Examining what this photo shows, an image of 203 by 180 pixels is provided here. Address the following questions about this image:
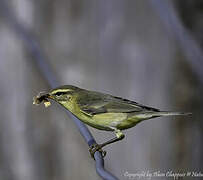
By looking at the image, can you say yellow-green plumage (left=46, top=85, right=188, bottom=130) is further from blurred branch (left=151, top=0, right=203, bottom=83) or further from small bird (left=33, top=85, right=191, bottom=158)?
blurred branch (left=151, top=0, right=203, bottom=83)

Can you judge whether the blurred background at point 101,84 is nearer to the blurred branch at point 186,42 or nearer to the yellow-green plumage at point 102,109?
the yellow-green plumage at point 102,109

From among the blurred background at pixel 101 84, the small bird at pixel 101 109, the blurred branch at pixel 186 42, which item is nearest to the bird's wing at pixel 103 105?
the small bird at pixel 101 109

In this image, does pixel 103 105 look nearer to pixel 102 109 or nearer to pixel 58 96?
pixel 102 109

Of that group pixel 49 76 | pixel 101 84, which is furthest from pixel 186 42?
pixel 101 84

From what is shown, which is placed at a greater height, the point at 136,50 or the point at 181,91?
the point at 136,50

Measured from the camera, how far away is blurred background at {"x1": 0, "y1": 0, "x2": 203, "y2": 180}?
300 centimetres

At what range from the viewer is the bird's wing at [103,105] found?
188cm

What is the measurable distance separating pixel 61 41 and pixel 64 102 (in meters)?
1.27

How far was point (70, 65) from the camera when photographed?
3.17 meters

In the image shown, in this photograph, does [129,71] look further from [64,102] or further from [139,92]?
[64,102]

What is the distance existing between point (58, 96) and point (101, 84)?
117 centimetres

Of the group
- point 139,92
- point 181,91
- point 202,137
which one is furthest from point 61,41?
point 202,137

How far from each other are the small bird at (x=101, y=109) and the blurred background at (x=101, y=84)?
985 millimetres

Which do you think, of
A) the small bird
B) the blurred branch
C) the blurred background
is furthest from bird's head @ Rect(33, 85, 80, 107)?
the blurred background
